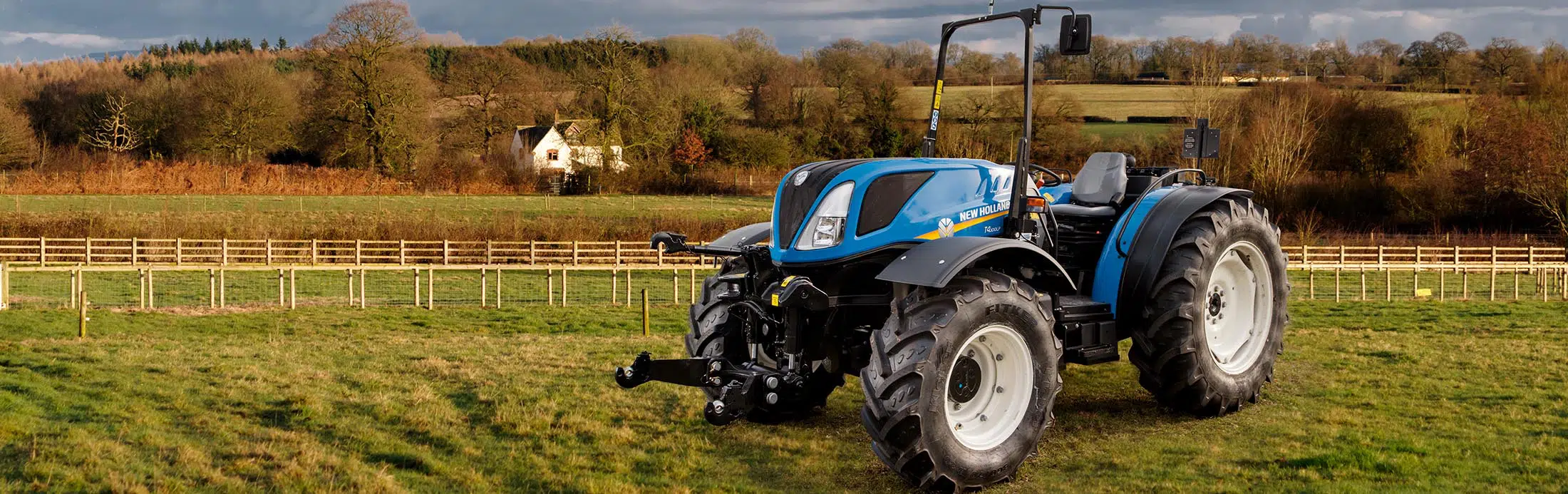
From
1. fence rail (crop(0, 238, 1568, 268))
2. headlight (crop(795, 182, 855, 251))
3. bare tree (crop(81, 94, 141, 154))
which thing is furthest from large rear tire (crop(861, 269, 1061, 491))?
bare tree (crop(81, 94, 141, 154))

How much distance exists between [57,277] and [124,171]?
28858 mm

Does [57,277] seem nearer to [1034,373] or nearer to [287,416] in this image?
[287,416]

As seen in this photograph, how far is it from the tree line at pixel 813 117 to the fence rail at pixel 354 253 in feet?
46.4

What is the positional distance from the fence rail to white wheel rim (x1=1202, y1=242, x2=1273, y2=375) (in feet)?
87.3

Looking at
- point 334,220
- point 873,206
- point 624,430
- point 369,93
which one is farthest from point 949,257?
point 369,93

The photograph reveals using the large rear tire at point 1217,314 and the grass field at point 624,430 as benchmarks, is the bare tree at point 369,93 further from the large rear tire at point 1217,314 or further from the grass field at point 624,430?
the large rear tire at point 1217,314

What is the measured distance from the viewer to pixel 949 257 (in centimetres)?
712

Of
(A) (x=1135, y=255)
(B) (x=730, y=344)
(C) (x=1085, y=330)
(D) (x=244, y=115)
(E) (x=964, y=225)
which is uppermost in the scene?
(D) (x=244, y=115)

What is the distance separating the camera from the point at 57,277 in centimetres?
3416

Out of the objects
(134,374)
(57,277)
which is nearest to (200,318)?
Result: (57,277)

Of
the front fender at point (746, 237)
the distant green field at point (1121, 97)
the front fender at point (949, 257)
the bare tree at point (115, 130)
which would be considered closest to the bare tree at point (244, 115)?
the bare tree at point (115, 130)

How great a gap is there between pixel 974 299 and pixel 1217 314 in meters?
3.59

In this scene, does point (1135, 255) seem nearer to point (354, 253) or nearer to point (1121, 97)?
point (354, 253)

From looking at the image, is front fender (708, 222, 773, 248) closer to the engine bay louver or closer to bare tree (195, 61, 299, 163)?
the engine bay louver
